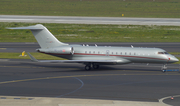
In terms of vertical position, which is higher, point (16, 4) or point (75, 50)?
point (16, 4)

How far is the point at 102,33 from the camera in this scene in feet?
229

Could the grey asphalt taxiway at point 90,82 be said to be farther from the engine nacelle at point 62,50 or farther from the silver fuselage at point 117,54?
the engine nacelle at point 62,50

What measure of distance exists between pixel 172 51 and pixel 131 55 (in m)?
17.9

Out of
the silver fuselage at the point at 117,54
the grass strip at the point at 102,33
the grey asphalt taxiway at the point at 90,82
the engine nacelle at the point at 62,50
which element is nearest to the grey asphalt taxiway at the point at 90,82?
the grey asphalt taxiway at the point at 90,82

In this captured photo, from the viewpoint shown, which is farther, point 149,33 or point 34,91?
point 149,33

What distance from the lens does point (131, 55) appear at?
1342 inches

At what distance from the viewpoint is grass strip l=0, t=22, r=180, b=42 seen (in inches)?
2515

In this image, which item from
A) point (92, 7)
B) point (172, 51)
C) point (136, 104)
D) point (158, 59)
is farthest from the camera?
point (92, 7)

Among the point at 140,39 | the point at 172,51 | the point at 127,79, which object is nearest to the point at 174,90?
the point at 127,79

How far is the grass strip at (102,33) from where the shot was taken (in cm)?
6388

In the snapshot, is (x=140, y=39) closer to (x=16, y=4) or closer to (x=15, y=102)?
(x=15, y=102)

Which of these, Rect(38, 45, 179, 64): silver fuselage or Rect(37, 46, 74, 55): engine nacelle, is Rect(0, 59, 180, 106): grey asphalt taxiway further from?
Rect(37, 46, 74, 55): engine nacelle

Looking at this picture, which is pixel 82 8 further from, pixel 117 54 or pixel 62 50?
pixel 117 54

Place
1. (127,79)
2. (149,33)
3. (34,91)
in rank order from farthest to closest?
(149,33) → (127,79) → (34,91)
